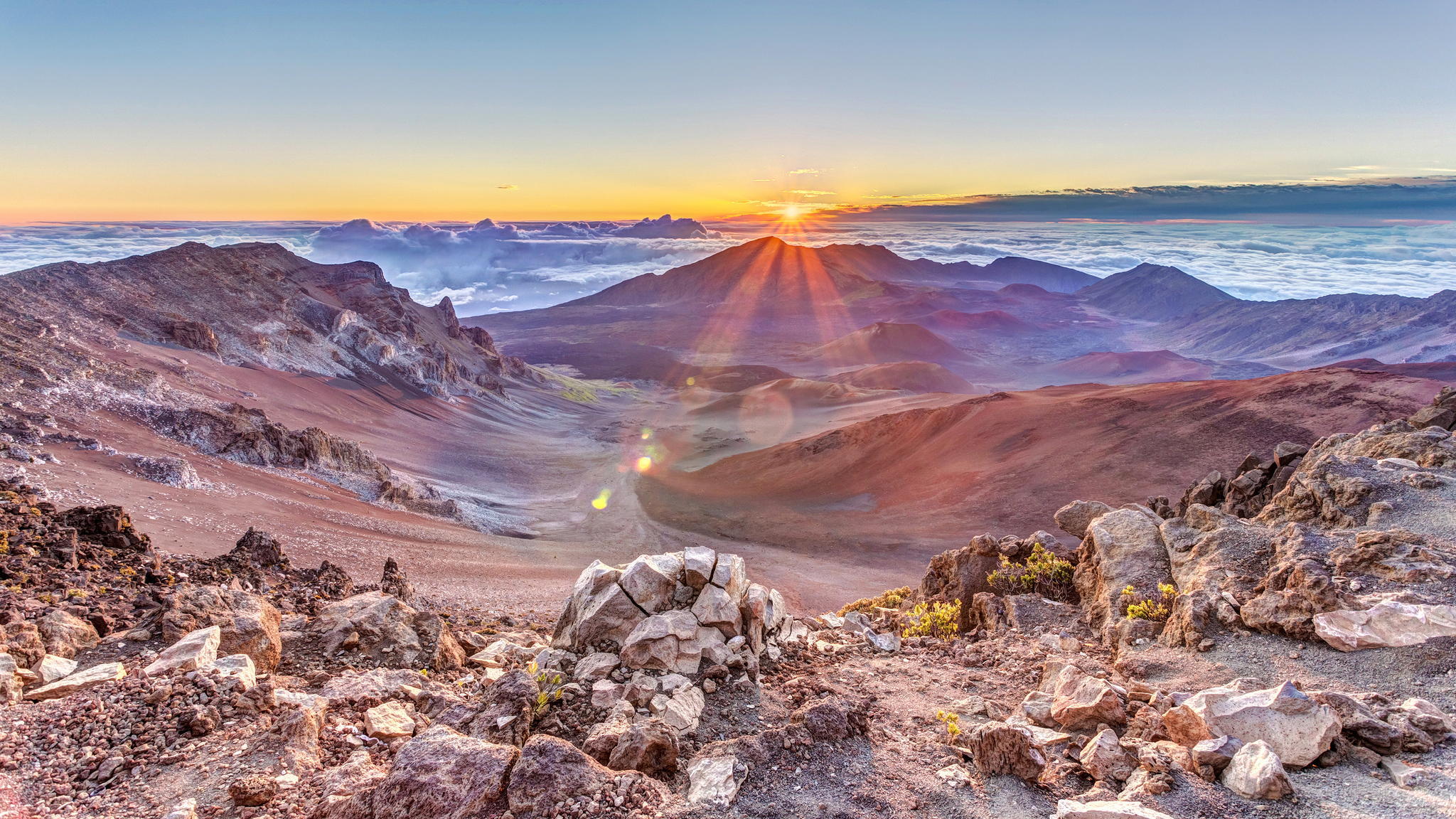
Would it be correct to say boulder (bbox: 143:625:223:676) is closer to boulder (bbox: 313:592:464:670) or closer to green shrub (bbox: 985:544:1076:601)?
boulder (bbox: 313:592:464:670)

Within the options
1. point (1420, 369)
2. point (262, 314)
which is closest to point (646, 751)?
point (262, 314)

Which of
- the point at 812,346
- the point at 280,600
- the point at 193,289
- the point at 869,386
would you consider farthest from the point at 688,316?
the point at 280,600

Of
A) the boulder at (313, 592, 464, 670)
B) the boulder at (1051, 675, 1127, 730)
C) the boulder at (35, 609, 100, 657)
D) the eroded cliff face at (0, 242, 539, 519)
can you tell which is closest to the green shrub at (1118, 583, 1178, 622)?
the boulder at (1051, 675, 1127, 730)

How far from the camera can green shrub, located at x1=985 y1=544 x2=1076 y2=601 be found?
10.4 meters

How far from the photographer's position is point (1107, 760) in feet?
17.0

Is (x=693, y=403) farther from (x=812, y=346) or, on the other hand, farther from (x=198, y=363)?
(x=812, y=346)

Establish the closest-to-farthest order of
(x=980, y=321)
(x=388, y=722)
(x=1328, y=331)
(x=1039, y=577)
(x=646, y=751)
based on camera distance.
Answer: (x=646, y=751), (x=388, y=722), (x=1039, y=577), (x=1328, y=331), (x=980, y=321)

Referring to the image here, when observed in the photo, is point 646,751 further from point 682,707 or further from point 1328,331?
point 1328,331

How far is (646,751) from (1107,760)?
3510 mm

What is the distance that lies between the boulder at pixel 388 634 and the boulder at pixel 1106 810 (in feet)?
22.3

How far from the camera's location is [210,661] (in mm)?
6457

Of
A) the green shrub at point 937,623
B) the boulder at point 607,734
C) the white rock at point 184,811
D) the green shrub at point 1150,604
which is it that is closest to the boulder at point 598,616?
the boulder at point 607,734

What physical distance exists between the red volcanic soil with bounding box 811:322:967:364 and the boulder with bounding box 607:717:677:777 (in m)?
136

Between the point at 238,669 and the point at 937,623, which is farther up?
the point at 238,669
